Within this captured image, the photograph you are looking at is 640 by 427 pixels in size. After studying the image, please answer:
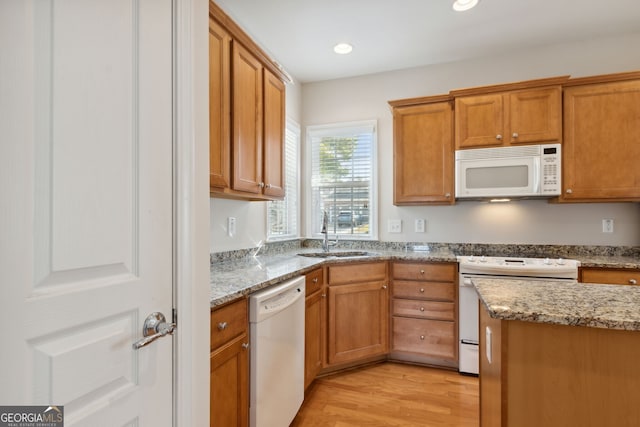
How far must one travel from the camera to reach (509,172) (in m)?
2.64

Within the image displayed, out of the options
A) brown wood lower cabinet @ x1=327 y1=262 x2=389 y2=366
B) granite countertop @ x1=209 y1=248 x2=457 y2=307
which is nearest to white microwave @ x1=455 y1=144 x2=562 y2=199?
granite countertop @ x1=209 y1=248 x2=457 y2=307

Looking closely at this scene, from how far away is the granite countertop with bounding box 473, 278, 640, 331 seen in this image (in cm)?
92

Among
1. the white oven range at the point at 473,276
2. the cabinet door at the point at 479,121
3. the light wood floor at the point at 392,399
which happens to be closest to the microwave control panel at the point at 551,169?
the cabinet door at the point at 479,121

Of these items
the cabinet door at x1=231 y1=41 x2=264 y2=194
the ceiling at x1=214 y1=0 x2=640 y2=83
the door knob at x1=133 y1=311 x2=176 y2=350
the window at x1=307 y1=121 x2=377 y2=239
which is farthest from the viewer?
the window at x1=307 y1=121 x2=377 y2=239

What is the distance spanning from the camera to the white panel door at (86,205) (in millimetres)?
637

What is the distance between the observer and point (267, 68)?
2152 millimetres

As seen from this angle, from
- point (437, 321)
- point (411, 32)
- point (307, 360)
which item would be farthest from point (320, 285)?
point (411, 32)

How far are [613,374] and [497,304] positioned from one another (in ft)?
1.11

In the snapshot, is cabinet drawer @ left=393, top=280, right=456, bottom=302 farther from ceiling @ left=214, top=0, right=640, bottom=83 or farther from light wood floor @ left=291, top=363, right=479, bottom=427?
ceiling @ left=214, top=0, right=640, bottom=83

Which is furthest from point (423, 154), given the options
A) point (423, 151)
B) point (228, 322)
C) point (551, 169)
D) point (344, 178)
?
point (228, 322)

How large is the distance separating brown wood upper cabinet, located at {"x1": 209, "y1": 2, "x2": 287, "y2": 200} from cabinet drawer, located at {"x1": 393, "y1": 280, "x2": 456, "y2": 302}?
4.30 feet

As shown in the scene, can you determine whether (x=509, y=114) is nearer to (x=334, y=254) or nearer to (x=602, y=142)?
(x=602, y=142)

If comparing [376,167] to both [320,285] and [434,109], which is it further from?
[320,285]

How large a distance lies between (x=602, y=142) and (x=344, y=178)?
216 cm
